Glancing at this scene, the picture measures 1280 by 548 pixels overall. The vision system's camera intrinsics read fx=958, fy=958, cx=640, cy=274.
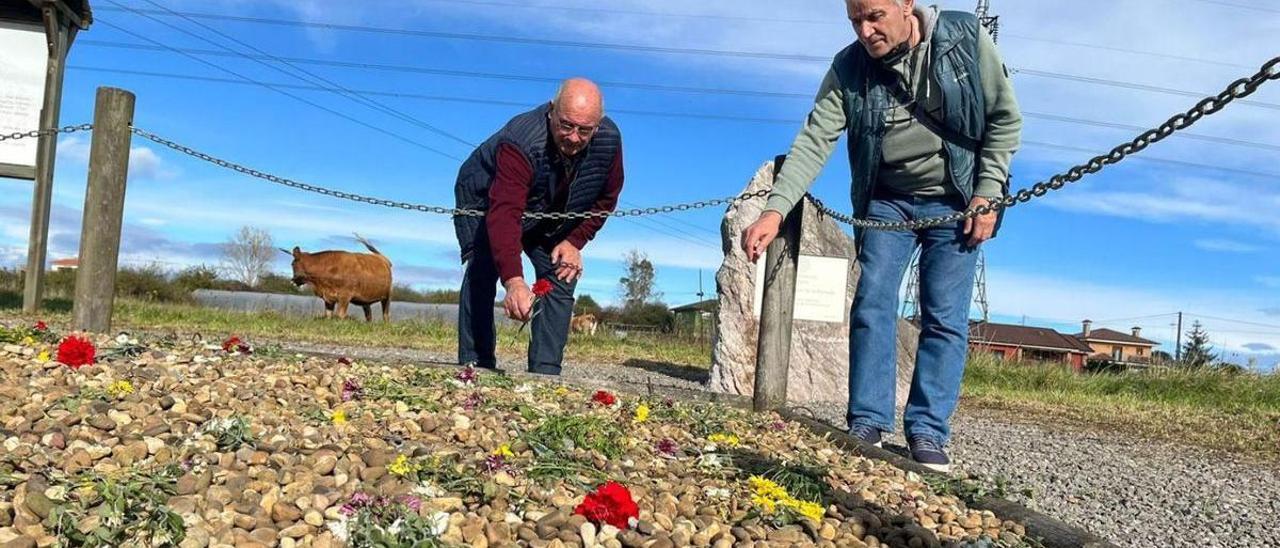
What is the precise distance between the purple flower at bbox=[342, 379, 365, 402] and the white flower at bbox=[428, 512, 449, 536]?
1.37 metres

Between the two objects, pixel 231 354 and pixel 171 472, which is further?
pixel 231 354

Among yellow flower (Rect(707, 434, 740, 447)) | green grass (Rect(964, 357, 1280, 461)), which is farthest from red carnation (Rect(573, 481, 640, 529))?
green grass (Rect(964, 357, 1280, 461))

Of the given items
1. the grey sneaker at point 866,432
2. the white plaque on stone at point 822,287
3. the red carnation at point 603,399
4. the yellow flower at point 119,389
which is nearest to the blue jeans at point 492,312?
the red carnation at point 603,399

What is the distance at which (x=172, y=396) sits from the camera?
2979 millimetres

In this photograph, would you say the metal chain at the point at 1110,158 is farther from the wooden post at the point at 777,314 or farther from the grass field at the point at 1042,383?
the grass field at the point at 1042,383

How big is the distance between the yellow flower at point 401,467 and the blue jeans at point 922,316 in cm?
222

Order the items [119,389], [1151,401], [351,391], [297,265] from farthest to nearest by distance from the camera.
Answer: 1. [297,265]
2. [1151,401]
3. [351,391]
4. [119,389]

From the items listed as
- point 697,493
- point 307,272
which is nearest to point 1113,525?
point 697,493

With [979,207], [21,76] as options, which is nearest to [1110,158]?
[979,207]

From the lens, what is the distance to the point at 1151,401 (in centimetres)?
1030

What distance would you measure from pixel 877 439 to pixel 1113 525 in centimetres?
94

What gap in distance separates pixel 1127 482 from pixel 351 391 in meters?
3.74

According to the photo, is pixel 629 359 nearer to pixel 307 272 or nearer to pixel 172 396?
pixel 307 272

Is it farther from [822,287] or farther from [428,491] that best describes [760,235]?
[822,287]
